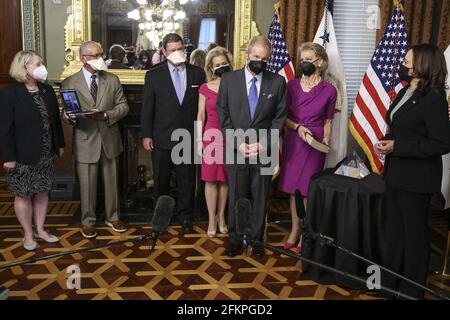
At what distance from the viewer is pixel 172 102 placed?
12.5 feet

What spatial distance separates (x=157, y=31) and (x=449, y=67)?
2.83m

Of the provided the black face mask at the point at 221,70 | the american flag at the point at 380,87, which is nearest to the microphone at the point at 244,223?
the black face mask at the point at 221,70

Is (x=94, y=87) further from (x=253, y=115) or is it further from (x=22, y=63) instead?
(x=253, y=115)

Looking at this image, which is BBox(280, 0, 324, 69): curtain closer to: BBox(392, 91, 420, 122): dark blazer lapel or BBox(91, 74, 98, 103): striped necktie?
BBox(91, 74, 98, 103): striped necktie

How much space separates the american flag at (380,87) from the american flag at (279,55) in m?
0.71

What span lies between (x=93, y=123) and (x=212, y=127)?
38.9 inches

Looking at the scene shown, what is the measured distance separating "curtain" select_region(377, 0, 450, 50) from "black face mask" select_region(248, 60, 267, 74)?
233 centimetres

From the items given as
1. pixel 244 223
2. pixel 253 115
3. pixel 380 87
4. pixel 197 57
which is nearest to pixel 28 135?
pixel 253 115

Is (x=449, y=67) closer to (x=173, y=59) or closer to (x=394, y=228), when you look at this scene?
(x=394, y=228)

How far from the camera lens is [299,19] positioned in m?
4.91

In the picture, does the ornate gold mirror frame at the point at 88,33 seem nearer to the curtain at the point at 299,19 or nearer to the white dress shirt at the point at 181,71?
the curtain at the point at 299,19

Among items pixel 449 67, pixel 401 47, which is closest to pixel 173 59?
pixel 401 47

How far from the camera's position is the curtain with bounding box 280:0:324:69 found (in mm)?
4875

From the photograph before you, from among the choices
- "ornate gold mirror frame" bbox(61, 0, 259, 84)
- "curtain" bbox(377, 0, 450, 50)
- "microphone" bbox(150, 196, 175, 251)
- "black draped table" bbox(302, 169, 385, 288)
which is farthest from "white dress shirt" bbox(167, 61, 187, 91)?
"curtain" bbox(377, 0, 450, 50)
